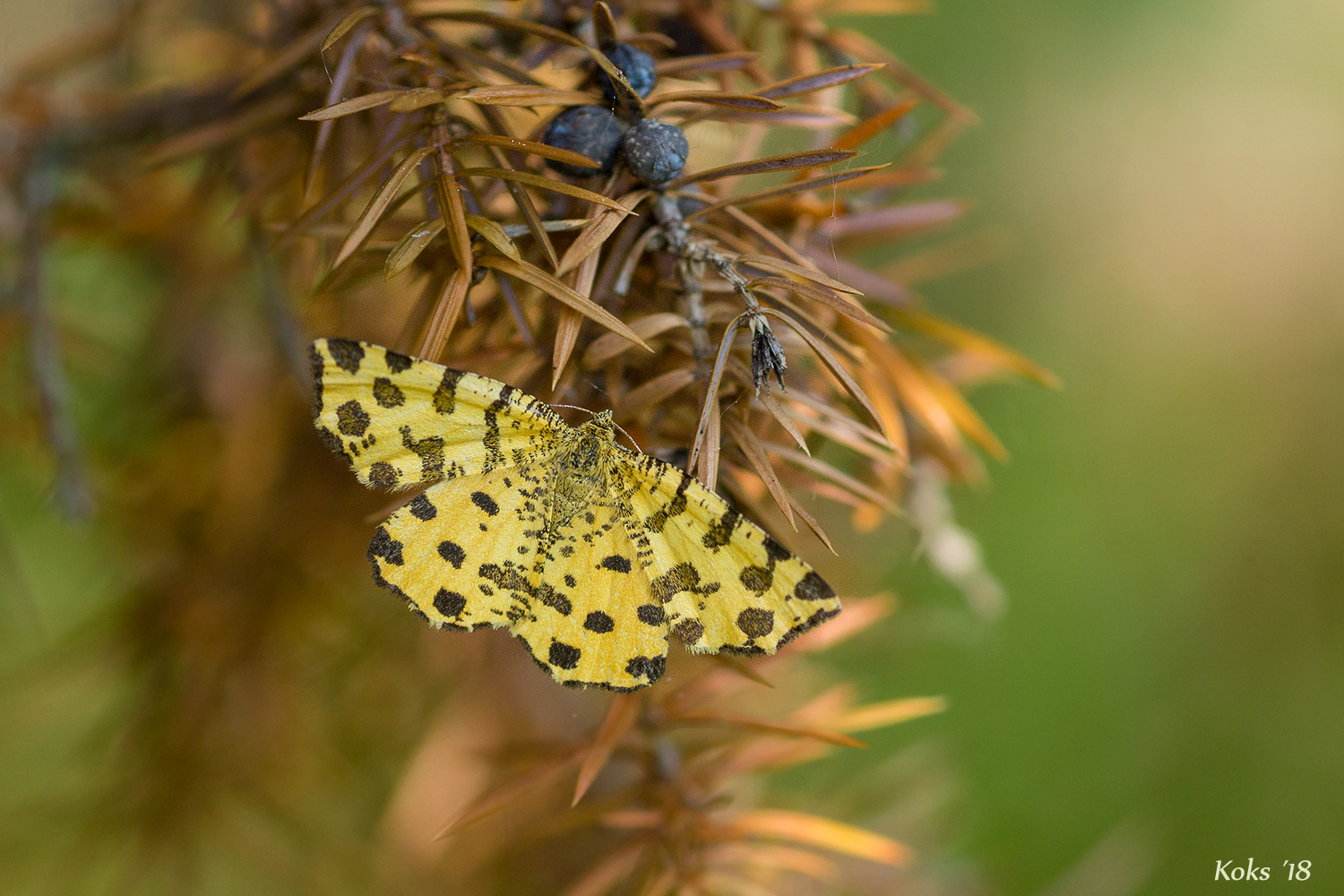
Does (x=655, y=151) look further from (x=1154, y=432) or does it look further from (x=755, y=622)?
(x=1154, y=432)

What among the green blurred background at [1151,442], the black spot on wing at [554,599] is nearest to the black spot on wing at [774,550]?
the black spot on wing at [554,599]

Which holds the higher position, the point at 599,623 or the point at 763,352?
the point at 763,352

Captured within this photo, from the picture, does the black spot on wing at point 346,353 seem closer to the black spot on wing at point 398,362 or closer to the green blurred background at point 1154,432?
the black spot on wing at point 398,362

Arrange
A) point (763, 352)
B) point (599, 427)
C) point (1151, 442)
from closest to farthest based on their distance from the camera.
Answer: point (763, 352) → point (599, 427) → point (1151, 442)

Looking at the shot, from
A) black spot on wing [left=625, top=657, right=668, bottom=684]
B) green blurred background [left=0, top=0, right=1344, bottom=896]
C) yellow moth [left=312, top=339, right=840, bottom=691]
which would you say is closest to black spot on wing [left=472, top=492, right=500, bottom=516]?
yellow moth [left=312, top=339, right=840, bottom=691]

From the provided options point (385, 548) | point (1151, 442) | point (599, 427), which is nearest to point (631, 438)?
point (599, 427)

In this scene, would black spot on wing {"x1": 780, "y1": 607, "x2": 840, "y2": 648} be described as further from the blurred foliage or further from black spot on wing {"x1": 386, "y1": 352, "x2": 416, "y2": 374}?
black spot on wing {"x1": 386, "y1": 352, "x2": 416, "y2": 374}
